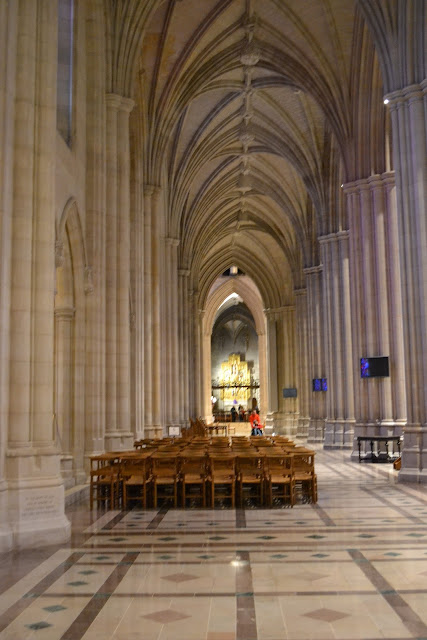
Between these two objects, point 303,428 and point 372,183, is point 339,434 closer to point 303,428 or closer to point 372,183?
point 372,183

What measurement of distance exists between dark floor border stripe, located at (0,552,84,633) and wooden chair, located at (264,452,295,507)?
421 cm

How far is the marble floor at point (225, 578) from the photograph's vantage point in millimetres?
5004

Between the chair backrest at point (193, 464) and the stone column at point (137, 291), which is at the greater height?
the stone column at point (137, 291)

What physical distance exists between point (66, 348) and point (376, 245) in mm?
10983

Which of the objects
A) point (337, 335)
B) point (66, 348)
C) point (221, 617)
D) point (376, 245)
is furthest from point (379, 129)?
point (221, 617)

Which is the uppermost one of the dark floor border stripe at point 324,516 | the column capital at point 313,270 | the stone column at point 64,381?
the column capital at point 313,270

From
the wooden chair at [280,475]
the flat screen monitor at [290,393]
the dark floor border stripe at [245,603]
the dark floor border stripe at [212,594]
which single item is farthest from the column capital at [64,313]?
the flat screen monitor at [290,393]

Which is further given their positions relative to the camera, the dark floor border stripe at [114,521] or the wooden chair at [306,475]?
the wooden chair at [306,475]

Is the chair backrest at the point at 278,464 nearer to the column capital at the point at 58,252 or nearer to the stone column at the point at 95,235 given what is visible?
the stone column at the point at 95,235

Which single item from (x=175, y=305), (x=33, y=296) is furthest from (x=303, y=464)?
(x=175, y=305)

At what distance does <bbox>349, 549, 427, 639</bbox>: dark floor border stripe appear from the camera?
16.0 ft

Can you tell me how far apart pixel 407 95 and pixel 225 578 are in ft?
40.4

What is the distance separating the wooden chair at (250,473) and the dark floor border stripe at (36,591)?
420 cm

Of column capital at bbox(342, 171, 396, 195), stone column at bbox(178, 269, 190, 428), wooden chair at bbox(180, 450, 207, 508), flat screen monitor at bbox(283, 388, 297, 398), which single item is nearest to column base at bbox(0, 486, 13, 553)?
wooden chair at bbox(180, 450, 207, 508)
